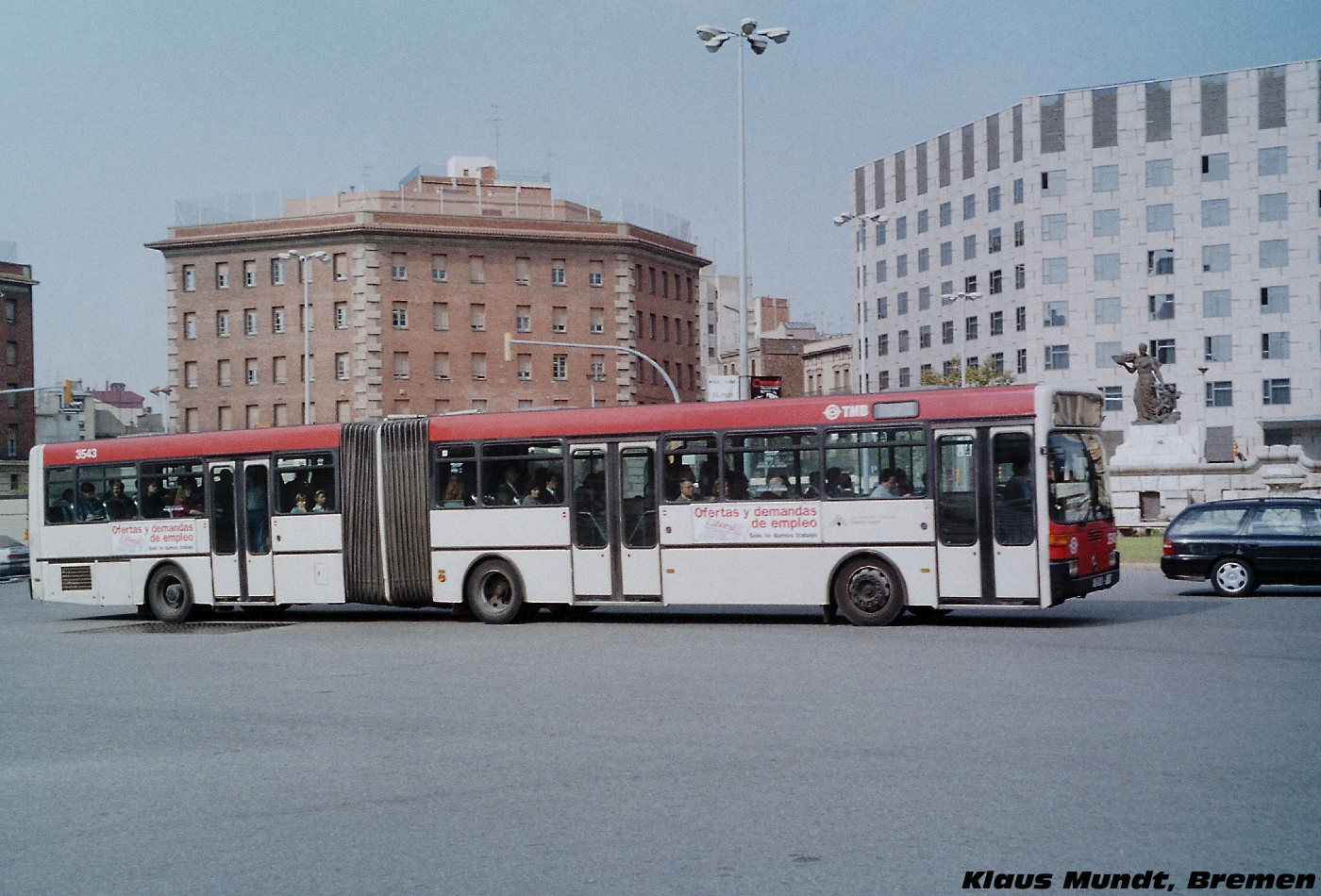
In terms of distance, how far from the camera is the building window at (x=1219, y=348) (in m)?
76.8

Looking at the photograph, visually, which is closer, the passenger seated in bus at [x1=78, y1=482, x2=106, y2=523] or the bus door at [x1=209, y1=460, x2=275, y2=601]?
the bus door at [x1=209, y1=460, x2=275, y2=601]

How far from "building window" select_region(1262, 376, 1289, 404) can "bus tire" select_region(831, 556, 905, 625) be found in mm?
66664

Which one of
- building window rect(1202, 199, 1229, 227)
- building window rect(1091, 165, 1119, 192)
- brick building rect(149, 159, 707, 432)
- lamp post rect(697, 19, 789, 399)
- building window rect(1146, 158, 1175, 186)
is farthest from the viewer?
building window rect(1091, 165, 1119, 192)

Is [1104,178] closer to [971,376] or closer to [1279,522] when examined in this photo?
[971,376]

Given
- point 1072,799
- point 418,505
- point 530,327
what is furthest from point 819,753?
point 530,327

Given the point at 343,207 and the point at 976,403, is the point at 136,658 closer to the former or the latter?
the point at 976,403

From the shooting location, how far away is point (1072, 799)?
275 inches

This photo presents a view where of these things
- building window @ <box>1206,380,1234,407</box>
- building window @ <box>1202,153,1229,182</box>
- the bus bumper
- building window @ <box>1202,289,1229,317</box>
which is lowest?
the bus bumper

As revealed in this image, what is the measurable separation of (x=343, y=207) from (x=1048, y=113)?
3993 centimetres

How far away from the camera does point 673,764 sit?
8242 mm

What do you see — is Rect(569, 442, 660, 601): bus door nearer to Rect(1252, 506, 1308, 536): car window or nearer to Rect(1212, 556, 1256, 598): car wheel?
Rect(1212, 556, 1256, 598): car wheel

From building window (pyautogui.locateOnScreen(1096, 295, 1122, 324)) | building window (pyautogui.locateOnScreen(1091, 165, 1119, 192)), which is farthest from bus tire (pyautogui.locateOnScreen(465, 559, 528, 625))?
building window (pyautogui.locateOnScreen(1091, 165, 1119, 192))

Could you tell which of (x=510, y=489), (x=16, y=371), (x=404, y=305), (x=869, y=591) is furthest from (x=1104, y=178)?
(x=869, y=591)

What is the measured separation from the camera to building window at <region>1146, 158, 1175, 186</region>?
77.7m
